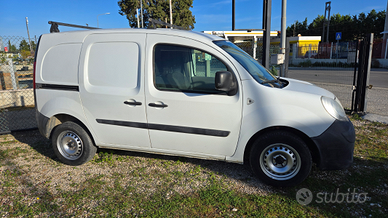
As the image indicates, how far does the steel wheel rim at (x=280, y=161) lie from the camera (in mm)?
3279

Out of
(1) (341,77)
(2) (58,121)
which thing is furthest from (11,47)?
(1) (341,77)

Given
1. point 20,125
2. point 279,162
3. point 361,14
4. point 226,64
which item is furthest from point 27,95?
point 361,14

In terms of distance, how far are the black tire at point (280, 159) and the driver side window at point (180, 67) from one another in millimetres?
1145

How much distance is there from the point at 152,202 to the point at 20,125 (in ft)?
17.1

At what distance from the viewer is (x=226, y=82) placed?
126 inches

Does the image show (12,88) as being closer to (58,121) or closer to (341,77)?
(58,121)

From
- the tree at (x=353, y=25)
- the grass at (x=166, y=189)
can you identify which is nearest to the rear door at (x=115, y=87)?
the grass at (x=166, y=189)

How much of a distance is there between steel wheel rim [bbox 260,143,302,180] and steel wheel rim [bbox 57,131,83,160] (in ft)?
9.19

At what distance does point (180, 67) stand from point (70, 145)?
2223mm

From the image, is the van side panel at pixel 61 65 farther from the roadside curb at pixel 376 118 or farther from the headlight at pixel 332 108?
the roadside curb at pixel 376 118

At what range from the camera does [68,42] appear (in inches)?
157

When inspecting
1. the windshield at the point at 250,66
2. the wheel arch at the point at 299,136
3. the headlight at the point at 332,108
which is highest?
the windshield at the point at 250,66

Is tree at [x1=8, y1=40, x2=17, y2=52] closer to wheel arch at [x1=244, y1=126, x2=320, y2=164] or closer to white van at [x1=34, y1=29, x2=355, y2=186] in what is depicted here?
white van at [x1=34, y1=29, x2=355, y2=186]

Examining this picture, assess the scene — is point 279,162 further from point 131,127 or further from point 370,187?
point 131,127
